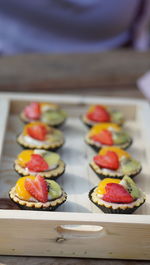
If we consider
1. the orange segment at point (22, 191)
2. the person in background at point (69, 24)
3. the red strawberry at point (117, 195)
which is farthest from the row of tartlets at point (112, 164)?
the person in background at point (69, 24)

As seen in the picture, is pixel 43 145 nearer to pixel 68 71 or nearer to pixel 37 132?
pixel 37 132

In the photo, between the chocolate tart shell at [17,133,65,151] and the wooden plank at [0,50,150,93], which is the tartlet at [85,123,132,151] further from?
the wooden plank at [0,50,150,93]

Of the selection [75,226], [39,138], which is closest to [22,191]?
[75,226]

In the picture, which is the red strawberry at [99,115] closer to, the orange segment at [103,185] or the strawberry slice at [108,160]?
the strawberry slice at [108,160]

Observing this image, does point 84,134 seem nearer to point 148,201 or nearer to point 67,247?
point 148,201

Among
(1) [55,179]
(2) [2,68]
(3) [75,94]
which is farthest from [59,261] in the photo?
(2) [2,68]

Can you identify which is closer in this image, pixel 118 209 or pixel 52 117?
pixel 118 209
